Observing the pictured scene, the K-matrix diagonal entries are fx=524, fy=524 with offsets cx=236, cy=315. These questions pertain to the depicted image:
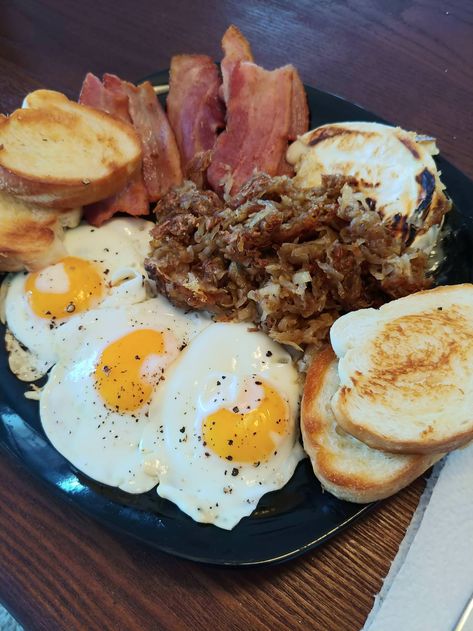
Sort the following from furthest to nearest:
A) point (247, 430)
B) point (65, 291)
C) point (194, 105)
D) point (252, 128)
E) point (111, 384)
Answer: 1. point (194, 105)
2. point (252, 128)
3. point (65, 291)
4. point (111, 384)
5. point (247, 430)

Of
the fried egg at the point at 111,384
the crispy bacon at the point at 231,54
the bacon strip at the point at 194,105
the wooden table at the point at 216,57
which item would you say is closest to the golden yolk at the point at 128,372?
the fried egg at the point at 111,384

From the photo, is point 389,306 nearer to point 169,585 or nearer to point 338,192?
point 338,192

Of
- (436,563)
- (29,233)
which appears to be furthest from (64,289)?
(436,563)

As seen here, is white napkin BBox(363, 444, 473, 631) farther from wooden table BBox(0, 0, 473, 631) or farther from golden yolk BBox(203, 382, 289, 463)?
golden yolk BBox(203, 382, 289, 463)

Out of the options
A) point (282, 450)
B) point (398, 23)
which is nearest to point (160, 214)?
point (282, 450)

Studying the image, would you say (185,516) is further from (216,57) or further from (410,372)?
(216,57)

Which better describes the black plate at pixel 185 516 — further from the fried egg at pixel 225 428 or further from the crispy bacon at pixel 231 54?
the crispy bacon at pixel 231 54
